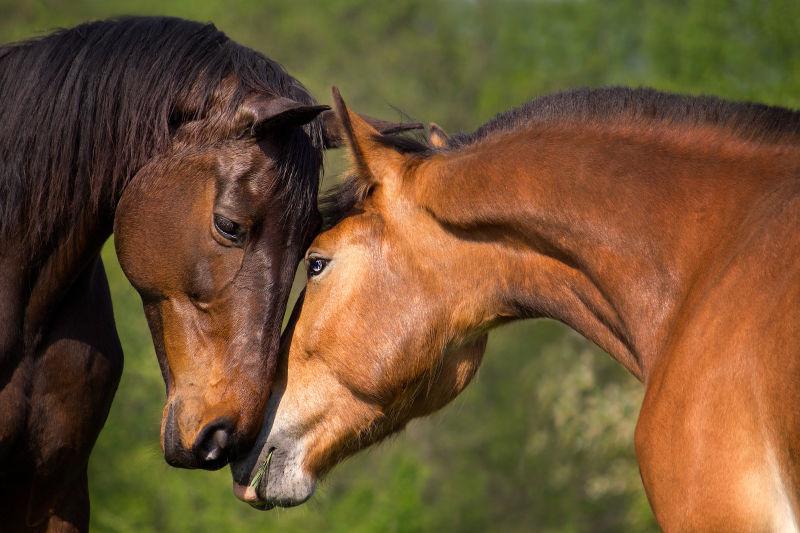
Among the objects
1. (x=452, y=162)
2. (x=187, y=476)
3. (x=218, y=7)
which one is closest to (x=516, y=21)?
(x=218, y=7)

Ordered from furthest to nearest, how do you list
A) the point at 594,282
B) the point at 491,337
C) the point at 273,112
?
1. the point at 491,337
2. the point at 273,112
3. the point at 594,282

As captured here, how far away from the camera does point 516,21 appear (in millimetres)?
30672

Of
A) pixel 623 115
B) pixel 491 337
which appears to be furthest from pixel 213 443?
pixel 491 337

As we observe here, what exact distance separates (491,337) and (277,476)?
20744 millimetres

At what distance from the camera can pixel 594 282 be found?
401cm

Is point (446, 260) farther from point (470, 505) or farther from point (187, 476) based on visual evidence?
point (470, 505)

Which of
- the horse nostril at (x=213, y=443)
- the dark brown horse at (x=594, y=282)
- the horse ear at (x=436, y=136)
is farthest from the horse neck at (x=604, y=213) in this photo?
the horse nostril at (x=213, y=443)

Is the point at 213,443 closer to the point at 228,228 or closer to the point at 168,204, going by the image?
the point at 228,228

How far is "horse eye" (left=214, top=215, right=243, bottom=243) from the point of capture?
4246mm

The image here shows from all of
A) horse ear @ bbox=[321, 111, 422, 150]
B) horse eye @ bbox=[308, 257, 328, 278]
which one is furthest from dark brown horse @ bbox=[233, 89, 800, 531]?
horse ear @ bbox=[321, 111, 422, 150]

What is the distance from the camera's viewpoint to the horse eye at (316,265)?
434 centimetres

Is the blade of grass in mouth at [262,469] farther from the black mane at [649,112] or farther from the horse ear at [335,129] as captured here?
the black mane at [649,112]

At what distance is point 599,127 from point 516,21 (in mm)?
27718

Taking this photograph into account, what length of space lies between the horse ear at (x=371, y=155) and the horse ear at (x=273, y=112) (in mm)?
161
